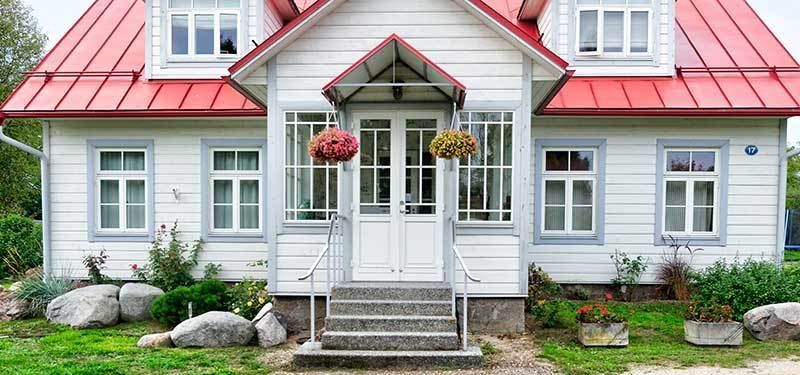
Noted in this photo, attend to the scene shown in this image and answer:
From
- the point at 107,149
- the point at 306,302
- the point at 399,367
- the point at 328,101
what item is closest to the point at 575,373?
the point at 399,367

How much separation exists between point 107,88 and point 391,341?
6.81 meters

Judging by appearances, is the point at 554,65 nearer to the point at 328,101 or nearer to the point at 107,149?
the point at 328,101

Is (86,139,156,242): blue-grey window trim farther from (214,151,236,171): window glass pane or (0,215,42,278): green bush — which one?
(0,215,42,278): green bush

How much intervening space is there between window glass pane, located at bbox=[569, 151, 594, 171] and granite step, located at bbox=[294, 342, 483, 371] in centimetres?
455

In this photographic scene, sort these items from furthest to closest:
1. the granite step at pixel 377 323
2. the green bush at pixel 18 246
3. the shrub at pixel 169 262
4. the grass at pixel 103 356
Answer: the green bush at pixel 18 246
the shrub at pixel 169 262
the granite step at pixel 377 323
the grass at pixel 103 356

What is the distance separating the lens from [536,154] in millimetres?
9492

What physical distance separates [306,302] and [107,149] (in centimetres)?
482

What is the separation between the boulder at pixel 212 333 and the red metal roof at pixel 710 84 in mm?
5571

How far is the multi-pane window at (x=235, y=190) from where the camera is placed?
9.74 m

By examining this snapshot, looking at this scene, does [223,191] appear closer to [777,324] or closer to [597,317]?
[597,317]

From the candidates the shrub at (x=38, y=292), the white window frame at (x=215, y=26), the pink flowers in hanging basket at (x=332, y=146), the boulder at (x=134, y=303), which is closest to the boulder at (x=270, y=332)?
the pink flowers in hanging basket at (x=332, y=146)

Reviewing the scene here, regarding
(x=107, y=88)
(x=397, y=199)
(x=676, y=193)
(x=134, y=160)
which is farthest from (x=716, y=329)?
(x=107, y=88)

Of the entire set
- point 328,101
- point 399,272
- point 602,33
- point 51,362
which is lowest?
point 51,362

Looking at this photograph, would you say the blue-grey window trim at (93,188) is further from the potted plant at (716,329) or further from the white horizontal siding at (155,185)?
the potted plant at (716,329)
